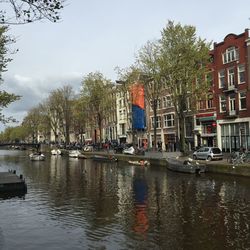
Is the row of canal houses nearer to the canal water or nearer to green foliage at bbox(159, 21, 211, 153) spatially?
green foliage at bbox(159, 21, 211, 153)

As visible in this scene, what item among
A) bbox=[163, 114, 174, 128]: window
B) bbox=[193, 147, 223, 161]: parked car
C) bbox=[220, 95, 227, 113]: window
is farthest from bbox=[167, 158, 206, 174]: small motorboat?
bbox=[163, 114, 174, 128]: window

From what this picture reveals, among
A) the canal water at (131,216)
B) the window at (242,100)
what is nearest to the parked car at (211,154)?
the window at (242,100)

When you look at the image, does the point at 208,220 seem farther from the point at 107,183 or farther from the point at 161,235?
the point at 107,183

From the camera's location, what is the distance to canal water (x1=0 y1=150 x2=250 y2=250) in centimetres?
1973

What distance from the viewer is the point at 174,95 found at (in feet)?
198

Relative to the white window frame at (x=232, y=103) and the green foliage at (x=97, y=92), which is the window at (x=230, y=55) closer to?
the white window frame at (x=232, y=103)

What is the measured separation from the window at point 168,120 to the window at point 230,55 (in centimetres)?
2259

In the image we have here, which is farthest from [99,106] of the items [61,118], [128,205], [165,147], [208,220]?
[208,220]

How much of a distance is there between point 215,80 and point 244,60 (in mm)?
7594

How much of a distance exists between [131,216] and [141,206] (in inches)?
151

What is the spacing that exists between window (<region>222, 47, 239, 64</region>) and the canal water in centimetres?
2814

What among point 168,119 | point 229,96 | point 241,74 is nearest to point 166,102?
point 168,119

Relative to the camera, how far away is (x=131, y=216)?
2553 cm

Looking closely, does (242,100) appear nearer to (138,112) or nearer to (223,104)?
(223,104)
